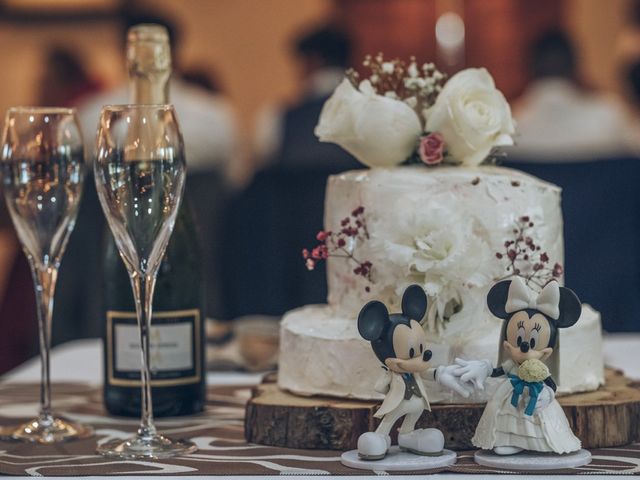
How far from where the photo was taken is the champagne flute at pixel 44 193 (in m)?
1.33

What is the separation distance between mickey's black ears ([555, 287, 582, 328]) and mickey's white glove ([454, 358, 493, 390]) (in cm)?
8

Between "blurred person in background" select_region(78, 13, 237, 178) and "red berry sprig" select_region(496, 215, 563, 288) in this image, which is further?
"blurred person in background" select_region(78, 13, 237, 178)

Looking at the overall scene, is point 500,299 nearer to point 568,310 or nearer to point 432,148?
point 568,310

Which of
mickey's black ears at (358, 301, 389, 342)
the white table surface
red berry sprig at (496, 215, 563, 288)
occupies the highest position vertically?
red berry sprig at (496, 215, 563, 288)

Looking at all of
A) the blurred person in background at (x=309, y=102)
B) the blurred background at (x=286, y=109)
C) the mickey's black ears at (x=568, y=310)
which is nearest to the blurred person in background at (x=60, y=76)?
the blurred background at (x=286, y=109)

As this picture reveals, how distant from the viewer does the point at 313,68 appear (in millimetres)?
5000

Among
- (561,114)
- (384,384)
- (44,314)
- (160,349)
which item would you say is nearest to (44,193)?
(44,314)

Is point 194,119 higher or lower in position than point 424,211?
higher

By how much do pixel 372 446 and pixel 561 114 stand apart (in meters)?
3.87

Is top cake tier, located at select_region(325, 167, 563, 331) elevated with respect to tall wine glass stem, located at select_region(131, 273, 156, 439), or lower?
elevated

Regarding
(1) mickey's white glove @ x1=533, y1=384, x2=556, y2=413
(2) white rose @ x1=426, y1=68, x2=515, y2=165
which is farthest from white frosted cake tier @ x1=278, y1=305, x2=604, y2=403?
(2) white rose @ x1=426, y1=68, x2=515, y2=165

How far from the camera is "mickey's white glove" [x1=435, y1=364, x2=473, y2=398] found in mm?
1121

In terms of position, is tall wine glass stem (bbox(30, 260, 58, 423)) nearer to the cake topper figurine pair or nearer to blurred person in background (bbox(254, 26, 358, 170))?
the cake topper figurine pair

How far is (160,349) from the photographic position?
1455 mm
